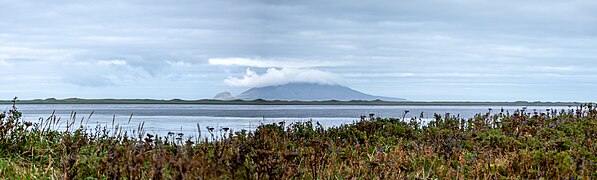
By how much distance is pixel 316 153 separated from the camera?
8.97 m

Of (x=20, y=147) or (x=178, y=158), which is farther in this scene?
→ (x=20, y=147)

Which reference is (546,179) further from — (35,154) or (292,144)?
(35,154)

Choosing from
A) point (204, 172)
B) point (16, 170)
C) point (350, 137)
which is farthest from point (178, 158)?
point (350, 137)

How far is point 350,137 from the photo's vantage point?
42.9ft

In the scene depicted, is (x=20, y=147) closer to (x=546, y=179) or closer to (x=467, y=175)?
(x=467, y=175)

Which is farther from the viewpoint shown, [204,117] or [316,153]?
[204,117]

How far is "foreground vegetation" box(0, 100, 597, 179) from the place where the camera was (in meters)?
6.75

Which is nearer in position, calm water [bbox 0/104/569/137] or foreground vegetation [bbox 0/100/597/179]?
foreground vegetation [bbox 0/100/597/179]

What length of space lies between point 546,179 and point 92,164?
569cm

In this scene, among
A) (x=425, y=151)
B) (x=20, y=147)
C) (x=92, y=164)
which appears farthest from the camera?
(x=425, y=151)

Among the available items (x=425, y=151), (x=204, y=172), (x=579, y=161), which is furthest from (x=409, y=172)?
(x=204, y=172)

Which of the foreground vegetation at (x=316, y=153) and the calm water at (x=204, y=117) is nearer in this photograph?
the foreground vegetation at (x=316, y=153)

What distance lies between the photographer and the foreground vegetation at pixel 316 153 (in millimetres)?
6750

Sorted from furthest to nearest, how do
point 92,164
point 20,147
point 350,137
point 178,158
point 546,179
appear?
point 350,137
point 20,147
point 546,179
point 92,164
point 178,158
